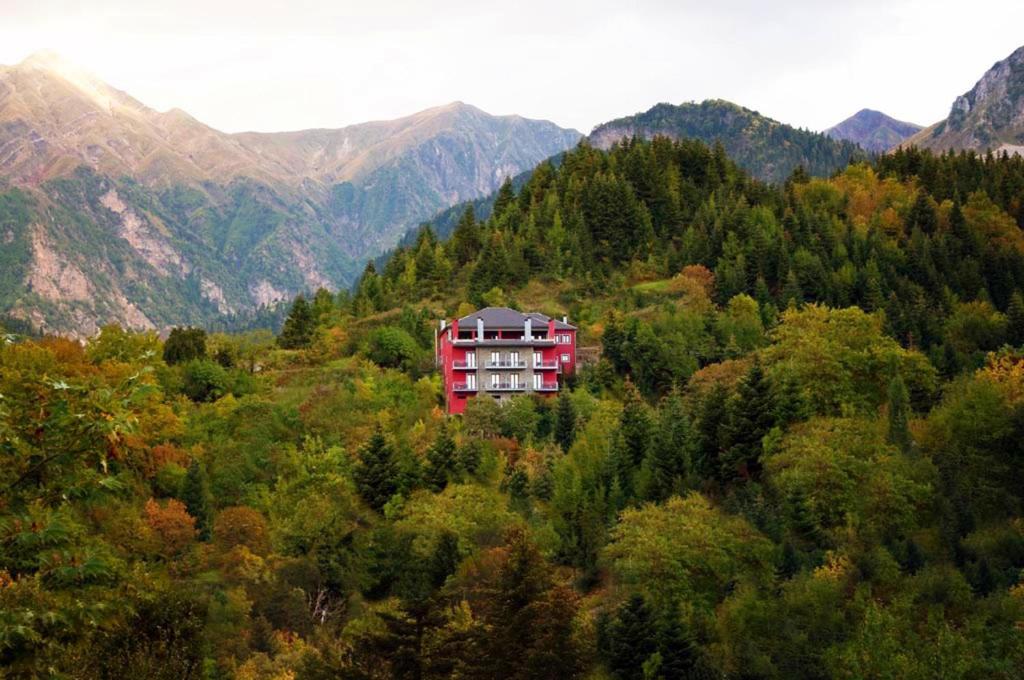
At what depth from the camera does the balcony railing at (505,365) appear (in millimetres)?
79125

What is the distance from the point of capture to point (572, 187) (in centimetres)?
11300

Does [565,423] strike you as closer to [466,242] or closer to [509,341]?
[509,341]

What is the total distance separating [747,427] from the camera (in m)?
58.0

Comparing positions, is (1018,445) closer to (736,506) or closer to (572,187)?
(736,506)

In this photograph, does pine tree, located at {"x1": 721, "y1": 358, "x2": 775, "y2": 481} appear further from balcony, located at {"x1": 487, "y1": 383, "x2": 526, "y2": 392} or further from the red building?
balcony, located at {"x1": 487, "y1": 383, "x2": 526, "y2": 392}

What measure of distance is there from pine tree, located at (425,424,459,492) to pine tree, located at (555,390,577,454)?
23.4 ft

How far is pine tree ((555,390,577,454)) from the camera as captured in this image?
68438 mm

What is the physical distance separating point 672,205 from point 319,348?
4042cm

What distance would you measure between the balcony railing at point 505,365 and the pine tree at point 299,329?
20940 mm

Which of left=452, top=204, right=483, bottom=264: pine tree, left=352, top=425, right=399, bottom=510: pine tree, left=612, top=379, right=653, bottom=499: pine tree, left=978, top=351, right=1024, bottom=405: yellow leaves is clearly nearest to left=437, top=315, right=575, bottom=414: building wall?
left=352, top=425, right=399, bottom=510: pine tree

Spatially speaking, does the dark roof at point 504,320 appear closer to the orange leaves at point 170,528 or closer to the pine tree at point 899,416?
the orange leaves at point 170,528

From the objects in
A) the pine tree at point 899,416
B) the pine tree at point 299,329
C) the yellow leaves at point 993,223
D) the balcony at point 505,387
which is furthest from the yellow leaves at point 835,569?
the yellow leaves at point 993,223

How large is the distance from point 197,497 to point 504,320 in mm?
27285

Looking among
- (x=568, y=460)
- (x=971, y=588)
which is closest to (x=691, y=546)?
(x=971, y=588)
